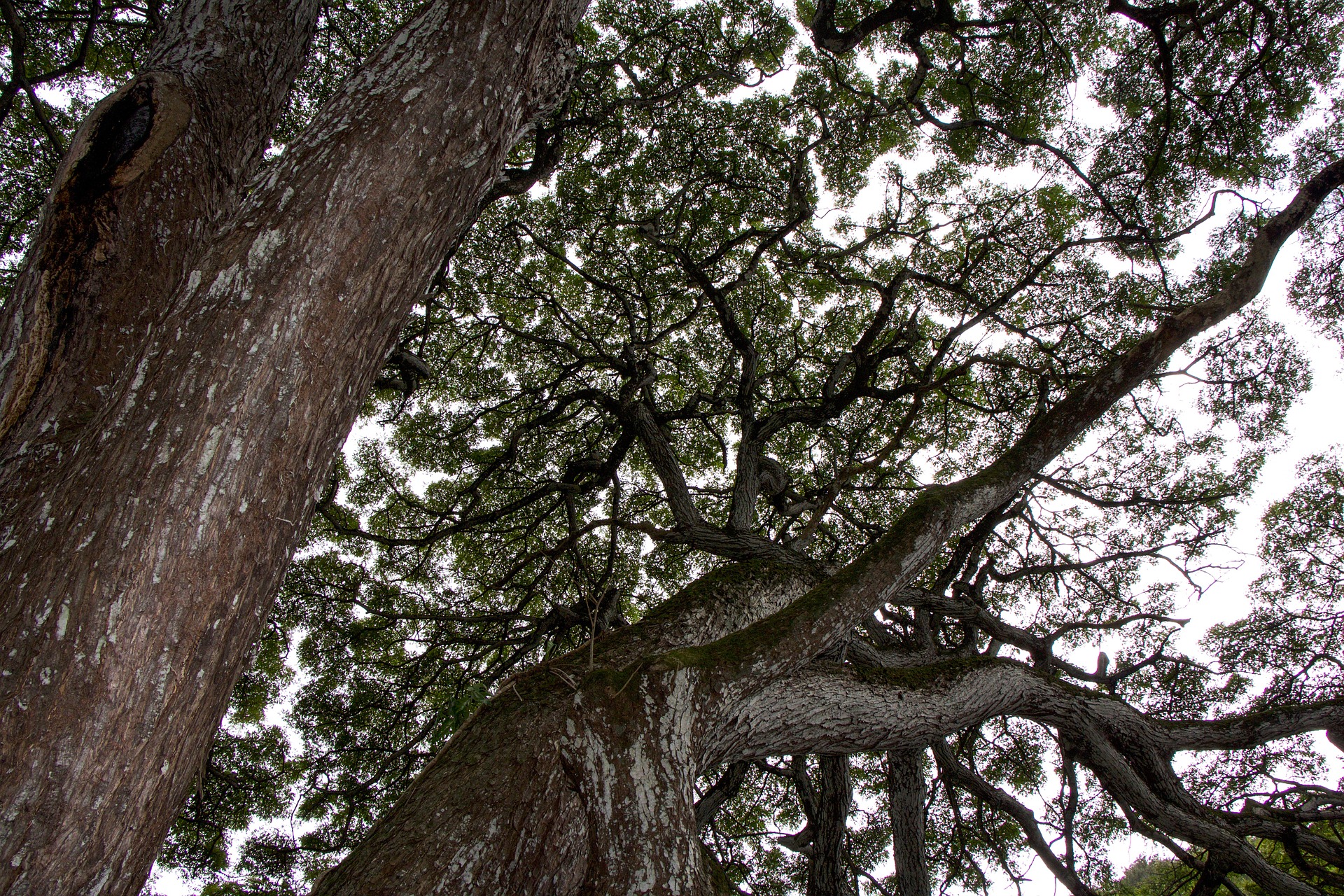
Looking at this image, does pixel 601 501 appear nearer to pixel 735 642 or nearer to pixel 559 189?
pixel 559 189

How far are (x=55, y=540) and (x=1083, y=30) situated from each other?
8.53 m

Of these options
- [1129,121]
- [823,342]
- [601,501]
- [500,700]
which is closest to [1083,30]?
[1129,121]

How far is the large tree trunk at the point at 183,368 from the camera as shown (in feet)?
3.81

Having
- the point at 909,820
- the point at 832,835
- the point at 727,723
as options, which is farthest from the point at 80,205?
the point at 909,820

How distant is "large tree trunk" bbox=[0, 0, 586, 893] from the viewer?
45.7 inches

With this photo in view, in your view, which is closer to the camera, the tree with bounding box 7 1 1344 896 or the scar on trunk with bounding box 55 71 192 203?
the scar on trunk with bounding box 55 71 192 203

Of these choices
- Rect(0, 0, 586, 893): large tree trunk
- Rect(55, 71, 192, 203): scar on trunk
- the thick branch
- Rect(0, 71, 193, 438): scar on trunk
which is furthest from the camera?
the thick branch

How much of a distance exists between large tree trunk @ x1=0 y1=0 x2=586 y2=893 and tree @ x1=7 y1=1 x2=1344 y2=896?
1.37 m

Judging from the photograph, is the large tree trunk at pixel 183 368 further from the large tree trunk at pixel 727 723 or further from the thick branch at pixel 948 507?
the thick branch at pixel 948 507

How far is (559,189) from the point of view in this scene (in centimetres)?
637

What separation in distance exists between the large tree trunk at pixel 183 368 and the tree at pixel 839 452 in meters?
1.37

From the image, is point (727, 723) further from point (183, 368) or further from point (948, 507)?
point (183, 368)

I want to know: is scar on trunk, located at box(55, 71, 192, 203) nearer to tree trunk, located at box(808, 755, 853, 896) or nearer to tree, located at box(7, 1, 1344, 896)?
tree, located at box(7, 1, 1344, 896)

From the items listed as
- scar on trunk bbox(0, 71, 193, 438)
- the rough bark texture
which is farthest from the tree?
scar on trunk bbox(0, 71, 193, 438)
